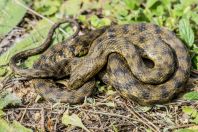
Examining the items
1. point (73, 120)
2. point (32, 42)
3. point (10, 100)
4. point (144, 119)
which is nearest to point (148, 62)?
point (144, 119)

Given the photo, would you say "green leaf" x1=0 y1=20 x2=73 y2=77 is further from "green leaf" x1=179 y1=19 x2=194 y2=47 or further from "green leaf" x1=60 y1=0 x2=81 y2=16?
"green leaf" x1=179 y1=19 x2=194 y2=47

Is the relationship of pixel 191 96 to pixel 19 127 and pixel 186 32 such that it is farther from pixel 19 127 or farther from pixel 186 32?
pixel 19 127

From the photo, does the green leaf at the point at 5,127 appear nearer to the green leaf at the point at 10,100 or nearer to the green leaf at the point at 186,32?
the green leaf at the point at 10,100

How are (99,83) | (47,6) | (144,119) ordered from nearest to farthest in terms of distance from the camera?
1. (144,119)
2. (99,83)
3. (47,6)

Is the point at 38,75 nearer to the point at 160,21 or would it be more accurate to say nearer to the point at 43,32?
the point at 43,32

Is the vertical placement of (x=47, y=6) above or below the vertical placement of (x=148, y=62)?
above

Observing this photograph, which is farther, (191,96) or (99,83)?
(99,83)

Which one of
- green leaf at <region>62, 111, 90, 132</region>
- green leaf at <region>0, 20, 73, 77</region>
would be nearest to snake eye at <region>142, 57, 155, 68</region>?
green leaf at <region>0, 20, 73, 77</region>
